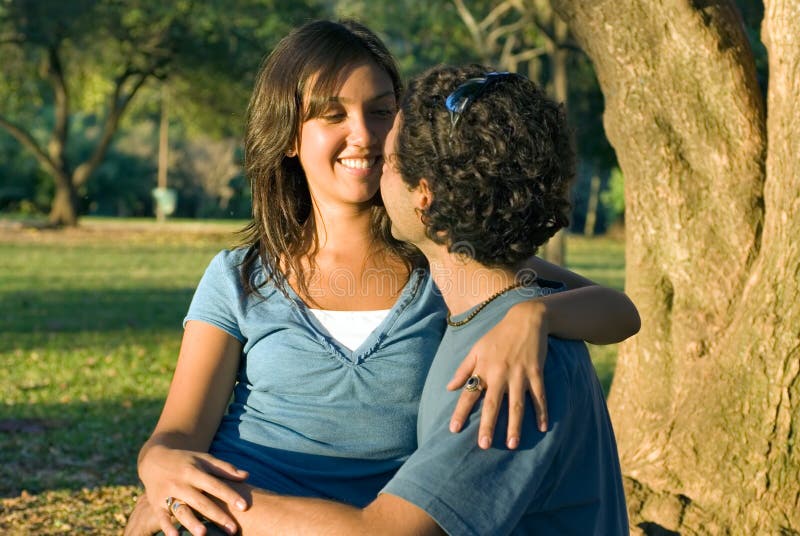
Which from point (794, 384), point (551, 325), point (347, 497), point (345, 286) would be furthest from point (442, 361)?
point (794, 384)

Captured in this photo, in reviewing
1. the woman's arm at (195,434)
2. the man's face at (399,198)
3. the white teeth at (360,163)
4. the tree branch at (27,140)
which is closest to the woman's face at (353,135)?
the white teeth at (360,163)

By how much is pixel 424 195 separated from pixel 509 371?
457mm

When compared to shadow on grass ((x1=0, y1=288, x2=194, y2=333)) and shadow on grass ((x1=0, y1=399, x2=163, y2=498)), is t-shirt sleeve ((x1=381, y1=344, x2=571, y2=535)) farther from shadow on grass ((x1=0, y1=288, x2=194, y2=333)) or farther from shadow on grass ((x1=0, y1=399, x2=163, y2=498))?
shadow on grass ((x1=0, y1=288, x2=194, y2=333))

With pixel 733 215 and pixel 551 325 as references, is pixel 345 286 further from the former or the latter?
pixel 733 215

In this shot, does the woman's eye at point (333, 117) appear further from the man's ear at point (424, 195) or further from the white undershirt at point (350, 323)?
the man's ear at point (424, 195)

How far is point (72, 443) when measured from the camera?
716 centimetres

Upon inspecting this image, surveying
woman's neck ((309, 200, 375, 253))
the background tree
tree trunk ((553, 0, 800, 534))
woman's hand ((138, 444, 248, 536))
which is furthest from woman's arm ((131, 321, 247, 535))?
the background tree

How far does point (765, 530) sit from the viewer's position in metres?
4.09

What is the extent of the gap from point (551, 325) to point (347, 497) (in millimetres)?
848

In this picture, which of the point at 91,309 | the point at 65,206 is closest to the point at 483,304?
the point at 91,309

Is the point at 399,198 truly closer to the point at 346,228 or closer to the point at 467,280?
the point at 467,280

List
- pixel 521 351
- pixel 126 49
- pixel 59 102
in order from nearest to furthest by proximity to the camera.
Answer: pixel 521 351
pixel 126 49
pixel 59 102

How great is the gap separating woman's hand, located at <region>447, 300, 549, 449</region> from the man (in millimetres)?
21

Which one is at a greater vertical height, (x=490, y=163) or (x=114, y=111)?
(x=490, y=163)
